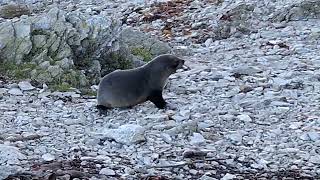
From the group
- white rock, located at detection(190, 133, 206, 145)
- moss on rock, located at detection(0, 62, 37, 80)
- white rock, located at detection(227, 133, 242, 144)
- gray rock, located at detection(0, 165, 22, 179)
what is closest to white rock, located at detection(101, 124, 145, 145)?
white rock, located at detection(190, 133, 206, 145)

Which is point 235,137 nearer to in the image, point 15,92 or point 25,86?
point 15,92

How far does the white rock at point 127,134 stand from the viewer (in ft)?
27.3

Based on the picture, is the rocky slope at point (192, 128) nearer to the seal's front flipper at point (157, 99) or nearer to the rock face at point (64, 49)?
the seal's front flipper at point (157, 99)

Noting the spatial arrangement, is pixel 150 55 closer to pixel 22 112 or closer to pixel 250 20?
pixel 250 20

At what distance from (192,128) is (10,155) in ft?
7.16

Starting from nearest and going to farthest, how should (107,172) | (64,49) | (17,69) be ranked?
1. (107,172)
2. (17,69)
3. (64,49)

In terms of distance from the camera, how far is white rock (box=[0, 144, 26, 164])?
25.0ft

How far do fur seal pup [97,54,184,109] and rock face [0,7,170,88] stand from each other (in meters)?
1.57

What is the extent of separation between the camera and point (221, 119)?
9375mm

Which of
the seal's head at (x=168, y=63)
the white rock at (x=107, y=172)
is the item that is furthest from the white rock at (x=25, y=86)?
the white rock at (x=107, y=172)

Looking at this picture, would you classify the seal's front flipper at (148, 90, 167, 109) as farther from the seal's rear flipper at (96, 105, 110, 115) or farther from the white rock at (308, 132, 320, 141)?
the white rock at (308, 132, 320, 141)

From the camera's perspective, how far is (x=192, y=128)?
8.77 metres

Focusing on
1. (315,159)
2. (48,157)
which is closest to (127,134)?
(48,157)

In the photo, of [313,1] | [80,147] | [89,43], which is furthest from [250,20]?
[80,147]
